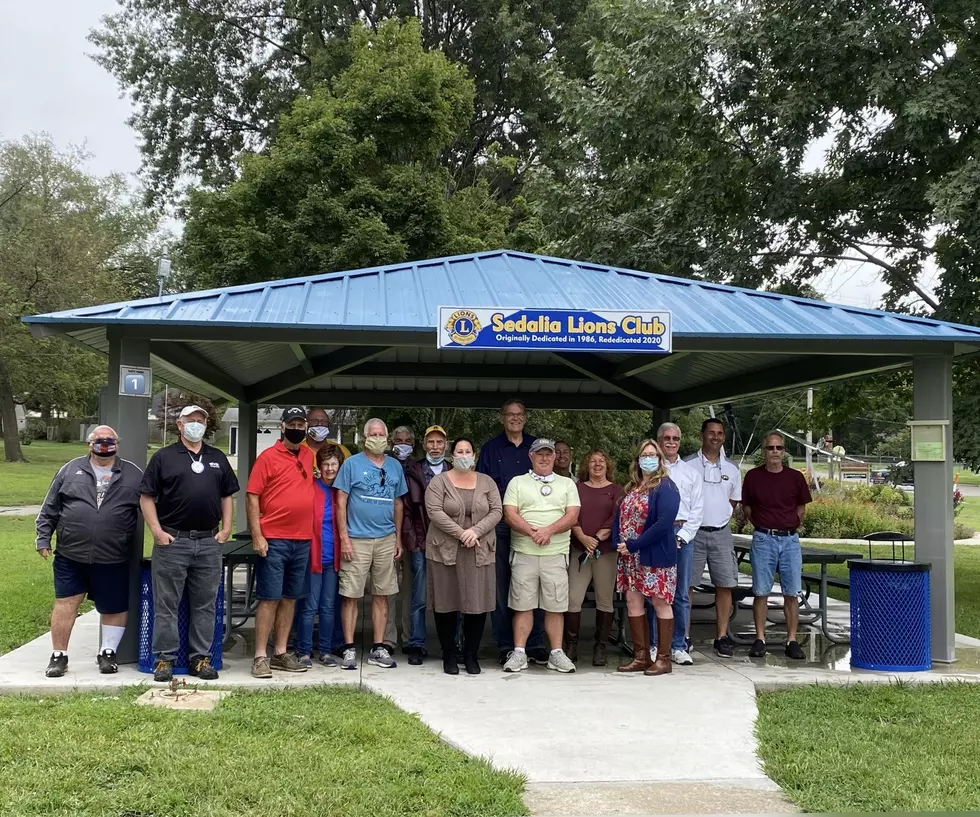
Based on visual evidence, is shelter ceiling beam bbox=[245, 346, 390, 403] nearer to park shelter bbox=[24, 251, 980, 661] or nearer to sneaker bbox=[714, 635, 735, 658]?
park shelter bbox=[24, 251, 980, 661]

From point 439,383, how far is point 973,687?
717cm

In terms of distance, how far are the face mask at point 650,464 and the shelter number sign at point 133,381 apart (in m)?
3.64

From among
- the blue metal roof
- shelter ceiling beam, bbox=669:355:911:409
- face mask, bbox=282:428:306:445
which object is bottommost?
face mask, bbox=282:428:306:445

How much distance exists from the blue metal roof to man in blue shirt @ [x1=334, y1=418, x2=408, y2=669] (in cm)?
100

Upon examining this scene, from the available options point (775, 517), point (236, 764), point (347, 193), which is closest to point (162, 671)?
point (236, 764)

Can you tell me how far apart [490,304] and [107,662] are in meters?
3.78

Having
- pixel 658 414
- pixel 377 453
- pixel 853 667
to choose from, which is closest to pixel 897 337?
pixel 853 667

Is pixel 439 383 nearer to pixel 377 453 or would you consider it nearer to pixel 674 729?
pixel 377 453

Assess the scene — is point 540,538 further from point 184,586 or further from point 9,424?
point 9,424

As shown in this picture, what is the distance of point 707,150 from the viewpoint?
1424 cm

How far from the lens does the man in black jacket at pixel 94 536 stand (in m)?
6.48

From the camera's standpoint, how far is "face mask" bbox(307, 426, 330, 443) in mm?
7496

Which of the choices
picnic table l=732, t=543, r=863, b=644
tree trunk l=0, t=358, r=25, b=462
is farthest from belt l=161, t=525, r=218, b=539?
tree trunk l=0, t=358, r=25, b=462

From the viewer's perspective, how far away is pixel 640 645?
23.3ft
